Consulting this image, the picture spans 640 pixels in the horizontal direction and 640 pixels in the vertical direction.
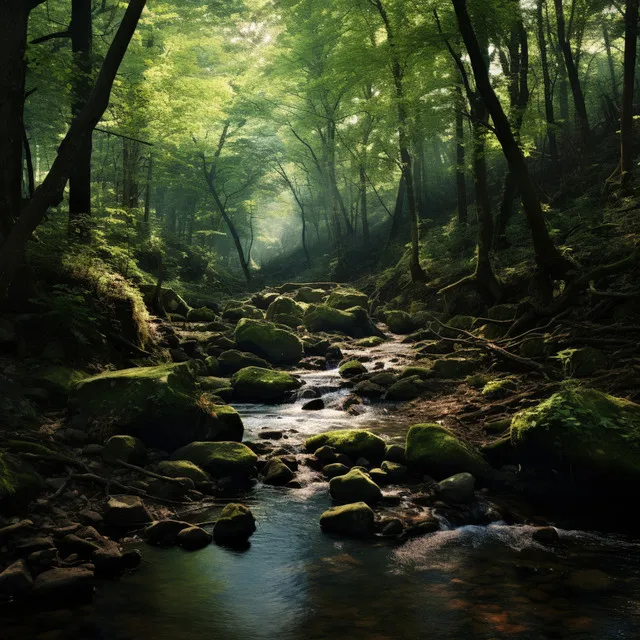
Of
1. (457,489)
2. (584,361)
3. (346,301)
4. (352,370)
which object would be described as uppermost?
(346,301)

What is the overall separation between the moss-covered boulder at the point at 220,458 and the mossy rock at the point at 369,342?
9702 mm

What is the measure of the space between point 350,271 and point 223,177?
506 inches

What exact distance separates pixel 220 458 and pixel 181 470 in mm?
567

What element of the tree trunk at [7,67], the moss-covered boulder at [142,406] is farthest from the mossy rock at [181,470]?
the tree trunk at [7,67]

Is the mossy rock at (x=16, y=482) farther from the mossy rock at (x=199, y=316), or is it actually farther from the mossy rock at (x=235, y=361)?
the mossy rock at (x=199, y=316)

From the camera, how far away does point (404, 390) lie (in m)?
11.0

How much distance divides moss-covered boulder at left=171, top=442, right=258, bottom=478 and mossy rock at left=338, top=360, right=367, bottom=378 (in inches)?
241

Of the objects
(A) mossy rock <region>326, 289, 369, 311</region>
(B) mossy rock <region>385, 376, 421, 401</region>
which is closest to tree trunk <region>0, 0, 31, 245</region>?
(B) mossy rock <region>385, 376, 421, 401</region>

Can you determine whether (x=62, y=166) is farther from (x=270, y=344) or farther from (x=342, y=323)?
(x=342, y=323)

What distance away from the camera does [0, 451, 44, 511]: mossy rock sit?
4.68m

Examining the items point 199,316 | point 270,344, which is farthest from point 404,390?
point 199,316

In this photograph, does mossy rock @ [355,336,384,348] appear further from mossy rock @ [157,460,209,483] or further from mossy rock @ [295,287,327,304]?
mossy rock @ [157,460,209,483]

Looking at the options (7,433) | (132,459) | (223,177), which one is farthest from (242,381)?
(223,177)

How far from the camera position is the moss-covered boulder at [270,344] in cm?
1470
